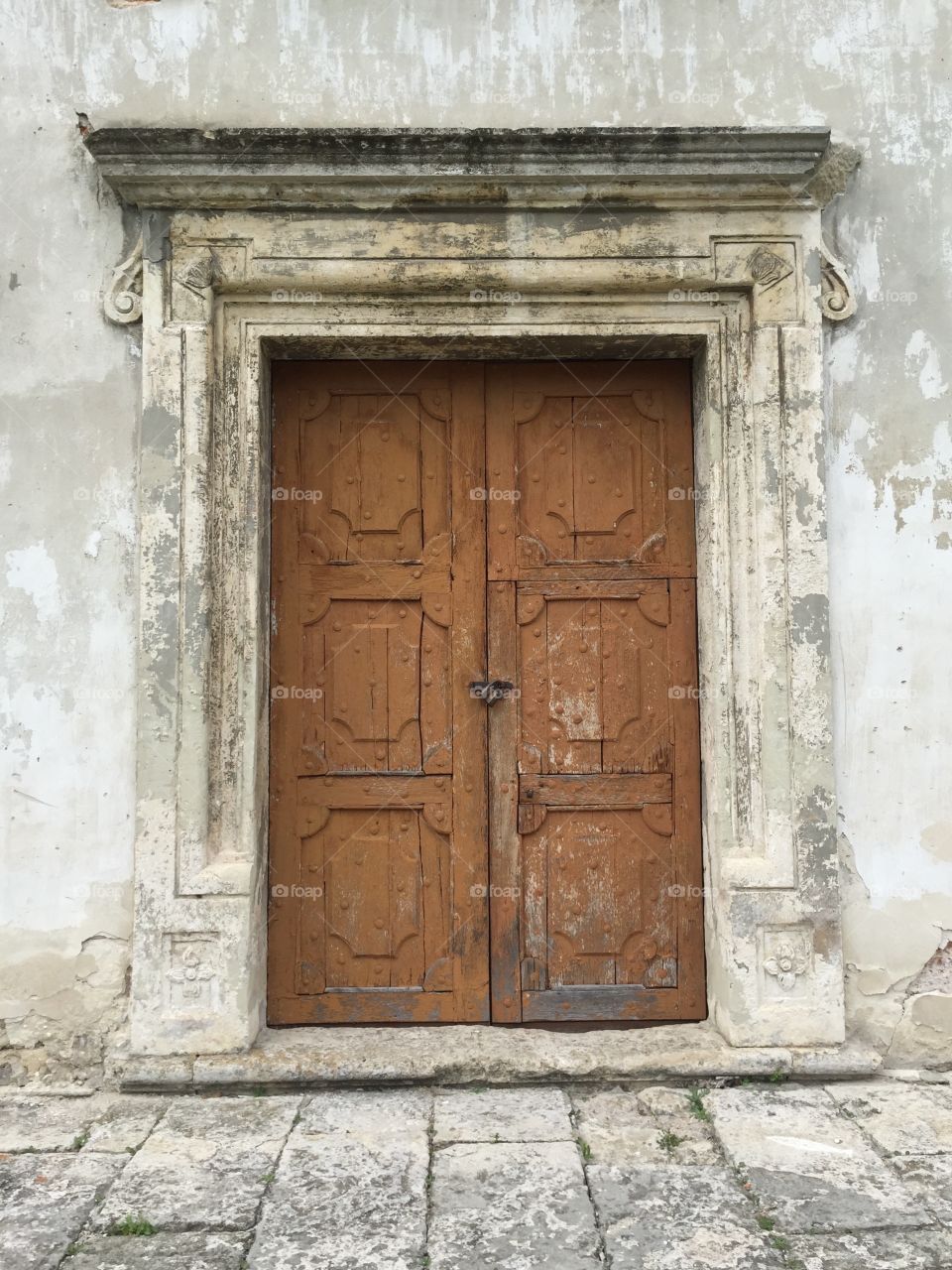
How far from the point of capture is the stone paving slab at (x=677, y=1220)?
236 centimetres

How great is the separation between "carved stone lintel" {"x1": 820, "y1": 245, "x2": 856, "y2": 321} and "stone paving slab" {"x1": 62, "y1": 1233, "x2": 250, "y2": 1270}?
332cm

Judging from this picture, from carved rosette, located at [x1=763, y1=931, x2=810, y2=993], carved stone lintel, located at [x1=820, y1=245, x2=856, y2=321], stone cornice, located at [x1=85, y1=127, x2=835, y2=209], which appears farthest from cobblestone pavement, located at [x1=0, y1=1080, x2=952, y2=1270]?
stone cornice, located at [x1=85, y1=127, x2=835, y2=209]

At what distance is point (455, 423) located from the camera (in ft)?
12.6

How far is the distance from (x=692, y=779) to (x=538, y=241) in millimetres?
1981

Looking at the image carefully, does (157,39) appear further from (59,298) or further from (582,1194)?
(582,1194)

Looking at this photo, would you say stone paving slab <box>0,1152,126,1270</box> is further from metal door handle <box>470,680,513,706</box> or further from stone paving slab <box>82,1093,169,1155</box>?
metal door handle <box>470,680,513,706</box>

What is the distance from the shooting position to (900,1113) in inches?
124

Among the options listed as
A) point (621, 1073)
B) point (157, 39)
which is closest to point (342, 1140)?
point (621, 1073)

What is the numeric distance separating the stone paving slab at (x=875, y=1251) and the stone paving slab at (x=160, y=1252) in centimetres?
129
